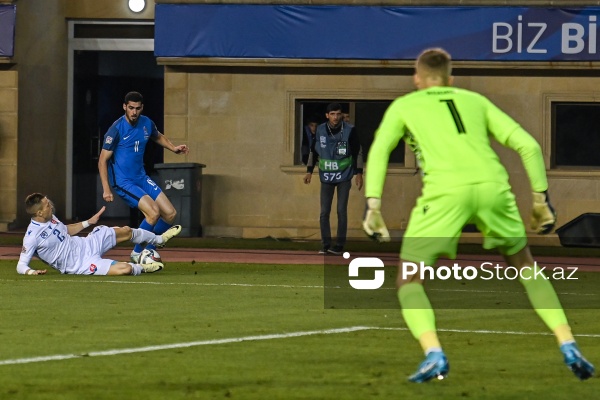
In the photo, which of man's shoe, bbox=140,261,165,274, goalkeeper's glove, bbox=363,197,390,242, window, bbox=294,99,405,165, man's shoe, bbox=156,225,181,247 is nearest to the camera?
goalkeeper's glove, bbox=363,197,390,242

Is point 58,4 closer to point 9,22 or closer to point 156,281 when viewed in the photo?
point 9,22

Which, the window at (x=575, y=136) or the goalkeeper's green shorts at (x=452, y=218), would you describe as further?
the window at (x=575, y=136)

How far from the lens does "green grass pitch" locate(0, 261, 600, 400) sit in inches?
319

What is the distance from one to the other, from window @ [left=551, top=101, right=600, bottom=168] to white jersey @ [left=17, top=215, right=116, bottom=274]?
11709mm

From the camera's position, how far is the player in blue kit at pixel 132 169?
1723 centimetres

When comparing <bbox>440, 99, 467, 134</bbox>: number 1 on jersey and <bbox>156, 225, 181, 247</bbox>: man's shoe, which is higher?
<bbox>440, 99, 467, 134</bbox>: number 1 on jersey

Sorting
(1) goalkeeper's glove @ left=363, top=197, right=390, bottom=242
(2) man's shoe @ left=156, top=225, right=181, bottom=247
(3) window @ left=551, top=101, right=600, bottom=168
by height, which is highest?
(3) window @ left=551, top=101, right=600, bottom=168

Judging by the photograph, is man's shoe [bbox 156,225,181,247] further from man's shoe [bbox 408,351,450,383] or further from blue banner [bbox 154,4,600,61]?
blue banner [bbox 154,4,600,61]

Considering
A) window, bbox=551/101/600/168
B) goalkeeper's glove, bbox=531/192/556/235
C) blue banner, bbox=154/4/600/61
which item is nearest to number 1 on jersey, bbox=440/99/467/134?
goalkeeper's glove, bbox=531/192/556/235

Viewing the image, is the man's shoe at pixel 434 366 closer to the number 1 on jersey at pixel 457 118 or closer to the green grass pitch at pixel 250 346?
the green grass pitch at pixel 250 346

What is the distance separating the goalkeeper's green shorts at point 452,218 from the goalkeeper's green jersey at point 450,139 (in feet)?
0.20

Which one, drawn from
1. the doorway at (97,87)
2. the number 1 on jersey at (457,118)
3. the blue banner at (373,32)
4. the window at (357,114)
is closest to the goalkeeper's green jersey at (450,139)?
the number 1 on jersey at (457,118)

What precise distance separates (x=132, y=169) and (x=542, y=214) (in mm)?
9553

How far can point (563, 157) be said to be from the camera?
1027 inches
